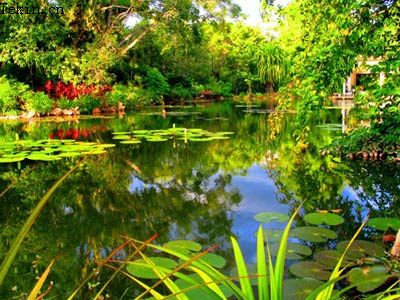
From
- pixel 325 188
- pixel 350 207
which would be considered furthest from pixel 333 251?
pixel 325 188

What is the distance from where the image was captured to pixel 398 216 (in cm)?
434

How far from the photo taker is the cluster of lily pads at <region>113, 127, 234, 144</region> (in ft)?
31.1

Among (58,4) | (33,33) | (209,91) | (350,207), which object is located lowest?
(350,207)

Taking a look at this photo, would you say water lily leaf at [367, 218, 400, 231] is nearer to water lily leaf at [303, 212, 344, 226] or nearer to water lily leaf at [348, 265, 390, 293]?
water lily leaf at [303, 212, 344, 226]

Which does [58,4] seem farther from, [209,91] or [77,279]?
[77,279]

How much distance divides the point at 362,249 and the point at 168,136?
732 centimetres

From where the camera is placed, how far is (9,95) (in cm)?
1570

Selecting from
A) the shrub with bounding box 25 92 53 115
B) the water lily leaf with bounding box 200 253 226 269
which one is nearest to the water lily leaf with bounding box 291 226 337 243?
the water lily leaf with bounding box 200 253 226 269

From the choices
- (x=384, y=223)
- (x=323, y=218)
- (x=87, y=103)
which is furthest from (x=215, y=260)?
(x=87, y=103)

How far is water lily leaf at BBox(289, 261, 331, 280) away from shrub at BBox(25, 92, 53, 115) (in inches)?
579

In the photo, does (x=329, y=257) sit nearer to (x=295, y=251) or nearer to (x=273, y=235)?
(x=295, y=251)

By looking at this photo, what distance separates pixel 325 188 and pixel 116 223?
2.92 metres

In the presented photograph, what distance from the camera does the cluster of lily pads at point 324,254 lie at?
2.69m

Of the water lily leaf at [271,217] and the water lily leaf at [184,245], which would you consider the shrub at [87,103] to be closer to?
the water lily leaf at [271,217]
